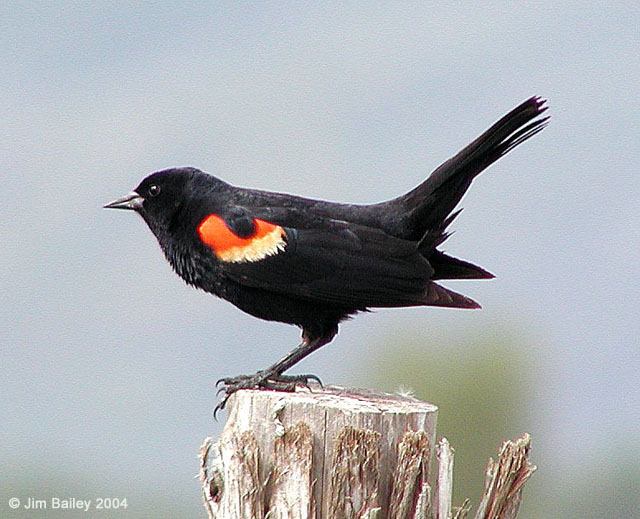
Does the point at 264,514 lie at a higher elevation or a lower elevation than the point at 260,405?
lower

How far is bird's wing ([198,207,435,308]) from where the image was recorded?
5.05m

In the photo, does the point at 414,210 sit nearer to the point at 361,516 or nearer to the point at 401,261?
the point at 401,261

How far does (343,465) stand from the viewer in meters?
4.00

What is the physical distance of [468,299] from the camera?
515 centimetres

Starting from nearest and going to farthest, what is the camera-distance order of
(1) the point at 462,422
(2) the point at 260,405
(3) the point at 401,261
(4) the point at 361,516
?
(4) the point at 361,516 → (2) the point at 260,405 → (3) the point at 401,261 → (1) the point at 462,422

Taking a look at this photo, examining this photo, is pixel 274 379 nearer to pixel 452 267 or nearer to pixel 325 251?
pixel 325 251

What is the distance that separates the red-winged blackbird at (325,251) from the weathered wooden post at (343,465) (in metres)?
0.73

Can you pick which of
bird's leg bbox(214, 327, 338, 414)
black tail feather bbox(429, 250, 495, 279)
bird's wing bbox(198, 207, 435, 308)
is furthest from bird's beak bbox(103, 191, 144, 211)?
black tail feather bbox(429, 250, 495, 279)

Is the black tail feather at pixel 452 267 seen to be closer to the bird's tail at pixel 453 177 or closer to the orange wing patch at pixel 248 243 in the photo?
the bird's tail at pixel 453 177

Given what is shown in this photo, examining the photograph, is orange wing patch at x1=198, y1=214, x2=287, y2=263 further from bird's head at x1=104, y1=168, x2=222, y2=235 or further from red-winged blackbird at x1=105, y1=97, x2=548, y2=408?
bird's head at x1=104, y1=168, x2=222, y2=235

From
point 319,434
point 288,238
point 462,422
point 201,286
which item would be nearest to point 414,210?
point 288,238

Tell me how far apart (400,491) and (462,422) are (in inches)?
338

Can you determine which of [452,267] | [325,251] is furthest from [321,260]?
[452,267]

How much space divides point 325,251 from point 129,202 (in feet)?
4.65
